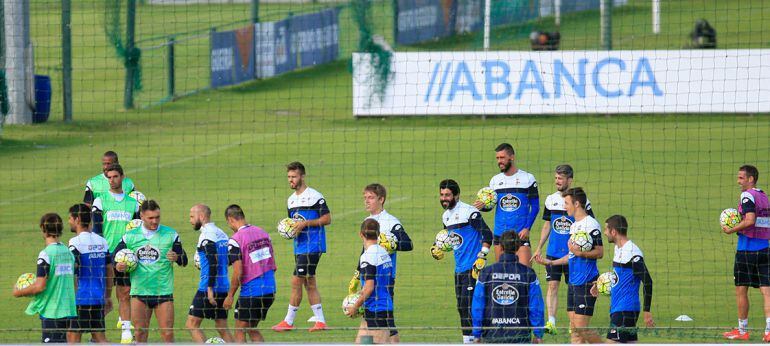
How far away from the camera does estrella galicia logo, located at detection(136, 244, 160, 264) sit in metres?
12.1

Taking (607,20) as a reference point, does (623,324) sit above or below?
A: below

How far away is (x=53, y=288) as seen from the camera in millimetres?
11297

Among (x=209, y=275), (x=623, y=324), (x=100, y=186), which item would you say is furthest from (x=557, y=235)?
(x=100, y=186)

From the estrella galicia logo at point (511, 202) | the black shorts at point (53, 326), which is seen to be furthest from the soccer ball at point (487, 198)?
the black shorts at point (53, 326)

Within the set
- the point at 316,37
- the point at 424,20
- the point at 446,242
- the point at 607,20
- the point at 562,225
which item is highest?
the point at 424,20

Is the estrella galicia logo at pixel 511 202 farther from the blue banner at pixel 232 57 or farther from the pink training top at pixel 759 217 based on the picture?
the blue banner at pixel 232 57

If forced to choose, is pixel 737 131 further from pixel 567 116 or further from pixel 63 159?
pixel 63 159

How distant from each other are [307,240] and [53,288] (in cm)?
335

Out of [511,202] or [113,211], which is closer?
[113,211]

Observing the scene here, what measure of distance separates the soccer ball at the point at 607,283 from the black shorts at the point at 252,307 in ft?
11.3

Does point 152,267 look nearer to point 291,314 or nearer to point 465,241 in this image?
point 291,314

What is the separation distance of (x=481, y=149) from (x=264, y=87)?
34.3ft

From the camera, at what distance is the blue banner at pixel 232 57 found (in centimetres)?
3303

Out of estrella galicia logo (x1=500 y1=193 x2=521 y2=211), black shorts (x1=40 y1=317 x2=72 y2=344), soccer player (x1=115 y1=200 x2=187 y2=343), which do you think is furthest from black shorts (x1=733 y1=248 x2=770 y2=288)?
black shorts (x1=40 y1=317 x2=72 y2=344)
